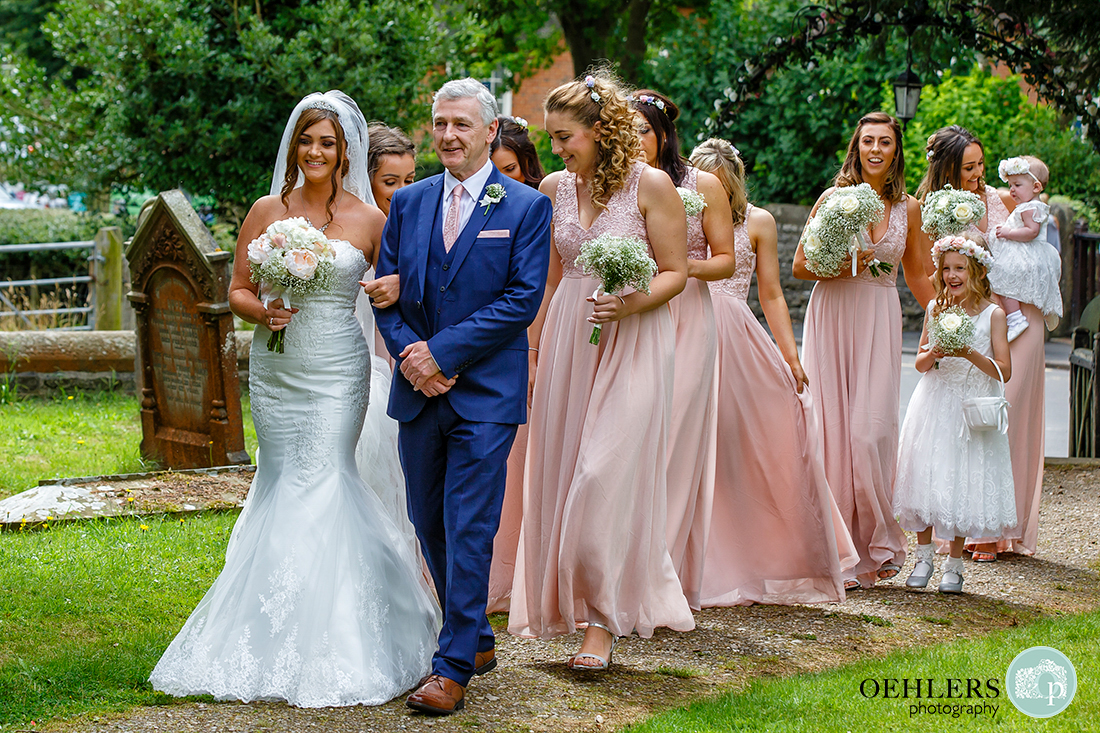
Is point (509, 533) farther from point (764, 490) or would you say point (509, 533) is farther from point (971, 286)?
point (971, 286)

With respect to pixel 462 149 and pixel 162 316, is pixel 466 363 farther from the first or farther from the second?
pixel 162 316

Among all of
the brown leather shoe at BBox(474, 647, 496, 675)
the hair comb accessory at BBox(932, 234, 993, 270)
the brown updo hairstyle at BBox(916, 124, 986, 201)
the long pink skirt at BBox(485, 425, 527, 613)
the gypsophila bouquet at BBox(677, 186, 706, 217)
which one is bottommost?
the brown leather shoe at BBox(474, 647, 496, 675)

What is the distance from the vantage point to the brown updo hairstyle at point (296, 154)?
5047mm

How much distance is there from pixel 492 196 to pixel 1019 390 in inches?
161

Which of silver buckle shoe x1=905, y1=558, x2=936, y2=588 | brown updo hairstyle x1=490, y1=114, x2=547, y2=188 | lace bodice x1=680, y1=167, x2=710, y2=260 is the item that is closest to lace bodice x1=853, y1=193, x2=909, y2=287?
lace bodice x1=680, y1=167, x2=710, y2=260

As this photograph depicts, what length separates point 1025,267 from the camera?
757 cm

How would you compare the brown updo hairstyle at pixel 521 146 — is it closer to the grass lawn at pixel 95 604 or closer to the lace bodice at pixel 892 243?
the lace bodice at pixel 892 243

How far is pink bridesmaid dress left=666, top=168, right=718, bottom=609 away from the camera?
529cm

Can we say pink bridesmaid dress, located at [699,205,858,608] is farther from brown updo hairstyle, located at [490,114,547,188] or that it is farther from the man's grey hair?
the man's grey hair

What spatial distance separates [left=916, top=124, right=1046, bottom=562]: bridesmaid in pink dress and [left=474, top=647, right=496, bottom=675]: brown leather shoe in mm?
3556

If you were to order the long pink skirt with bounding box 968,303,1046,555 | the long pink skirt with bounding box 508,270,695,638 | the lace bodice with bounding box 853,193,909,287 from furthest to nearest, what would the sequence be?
1. the long pink skirt with bounding box 968,303,1046,555
2. the lace bodice with bounding box 853,193,909,287
3. the long pink skirt with bounding box 508,270,695,638

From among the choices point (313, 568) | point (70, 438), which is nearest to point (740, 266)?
point (313, 568)

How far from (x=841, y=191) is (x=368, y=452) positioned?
292cm

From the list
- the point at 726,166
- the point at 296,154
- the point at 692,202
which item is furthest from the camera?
the point at 726,166
